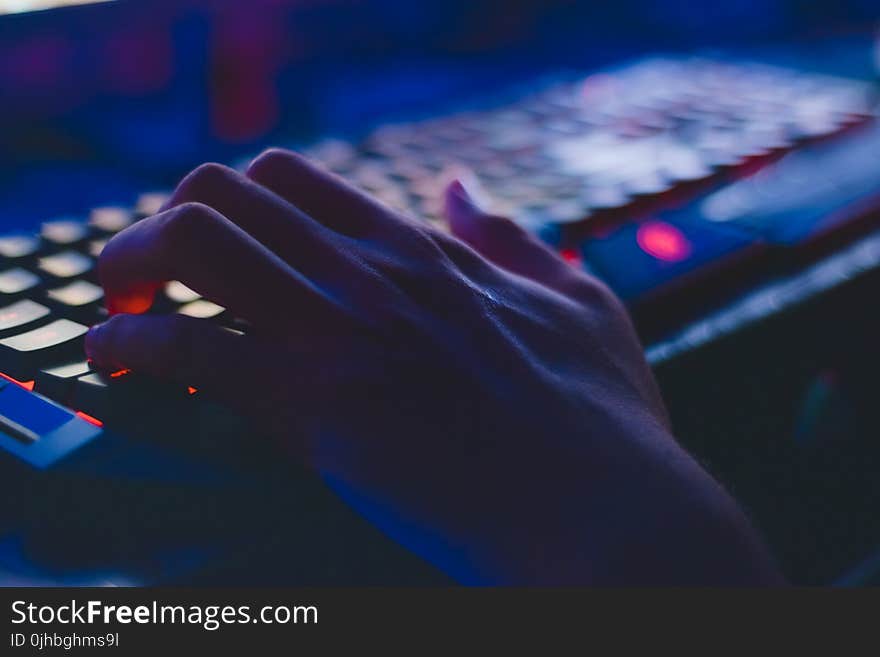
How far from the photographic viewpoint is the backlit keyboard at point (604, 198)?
37 centimetres

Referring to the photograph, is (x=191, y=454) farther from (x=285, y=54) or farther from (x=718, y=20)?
(x=718, y=20)

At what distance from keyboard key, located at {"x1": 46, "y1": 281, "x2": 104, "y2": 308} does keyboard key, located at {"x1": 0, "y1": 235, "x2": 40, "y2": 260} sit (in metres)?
0.04

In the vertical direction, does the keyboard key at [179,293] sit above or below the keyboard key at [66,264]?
below

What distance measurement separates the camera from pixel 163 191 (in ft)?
1.87

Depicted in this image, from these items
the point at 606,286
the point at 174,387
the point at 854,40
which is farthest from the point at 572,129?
the point at 854,40

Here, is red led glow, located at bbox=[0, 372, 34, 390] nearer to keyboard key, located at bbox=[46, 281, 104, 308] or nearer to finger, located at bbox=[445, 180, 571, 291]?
keyboard key, located at bbox=[46, 281, 104, 308]

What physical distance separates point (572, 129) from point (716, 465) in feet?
0.96

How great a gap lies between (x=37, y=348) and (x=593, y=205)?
13.8 inches

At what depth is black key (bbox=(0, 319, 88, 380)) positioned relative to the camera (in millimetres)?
370

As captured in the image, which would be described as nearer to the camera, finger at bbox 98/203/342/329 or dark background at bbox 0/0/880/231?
finger at bbox 98/203/342/329

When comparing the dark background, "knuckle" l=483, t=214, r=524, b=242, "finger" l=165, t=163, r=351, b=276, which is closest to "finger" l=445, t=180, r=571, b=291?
"knuckle" l=483, t=214, r=524, b=242

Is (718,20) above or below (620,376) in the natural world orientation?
above

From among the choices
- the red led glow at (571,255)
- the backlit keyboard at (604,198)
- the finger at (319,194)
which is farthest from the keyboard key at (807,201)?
the finger at (319,194)

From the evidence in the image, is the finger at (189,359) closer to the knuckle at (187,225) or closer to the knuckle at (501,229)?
the knuckle at (187,225)
